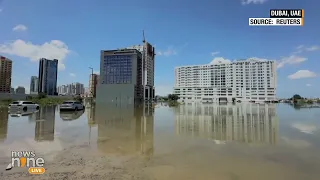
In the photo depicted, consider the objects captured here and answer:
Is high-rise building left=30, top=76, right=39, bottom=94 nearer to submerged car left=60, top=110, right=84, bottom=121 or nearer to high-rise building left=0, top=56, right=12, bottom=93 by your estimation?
high-rise building left=0, top=56, right=12, bottom=93

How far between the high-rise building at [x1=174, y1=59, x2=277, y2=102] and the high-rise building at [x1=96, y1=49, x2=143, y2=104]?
49.0 metres

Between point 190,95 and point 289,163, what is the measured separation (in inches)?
6470

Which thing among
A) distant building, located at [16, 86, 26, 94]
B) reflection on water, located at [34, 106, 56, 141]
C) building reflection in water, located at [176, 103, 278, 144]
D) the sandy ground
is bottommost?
building reflection in water, located at [176, 103, 278, 144]

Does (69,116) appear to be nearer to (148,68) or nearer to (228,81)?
(148,68)

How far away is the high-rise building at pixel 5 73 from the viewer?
211 feet

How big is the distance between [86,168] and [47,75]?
121291 millimetres

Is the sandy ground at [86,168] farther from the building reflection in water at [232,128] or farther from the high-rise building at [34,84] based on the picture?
the high-rise building at [34,84]

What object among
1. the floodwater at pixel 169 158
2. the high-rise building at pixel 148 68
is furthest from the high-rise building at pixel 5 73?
the high-rise building at pixel 148 68

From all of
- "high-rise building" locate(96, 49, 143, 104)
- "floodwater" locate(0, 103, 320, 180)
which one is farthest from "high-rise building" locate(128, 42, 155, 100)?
"floodwater" locate(0, 103, 320, 180)

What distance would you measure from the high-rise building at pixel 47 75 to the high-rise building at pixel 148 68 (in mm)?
62168

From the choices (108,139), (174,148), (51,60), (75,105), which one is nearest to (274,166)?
(174,148)

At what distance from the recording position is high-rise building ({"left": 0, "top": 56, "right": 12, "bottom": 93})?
6440 cm

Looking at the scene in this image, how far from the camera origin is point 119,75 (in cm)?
14175

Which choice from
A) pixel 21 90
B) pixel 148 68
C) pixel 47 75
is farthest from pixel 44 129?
pixel 148 68
